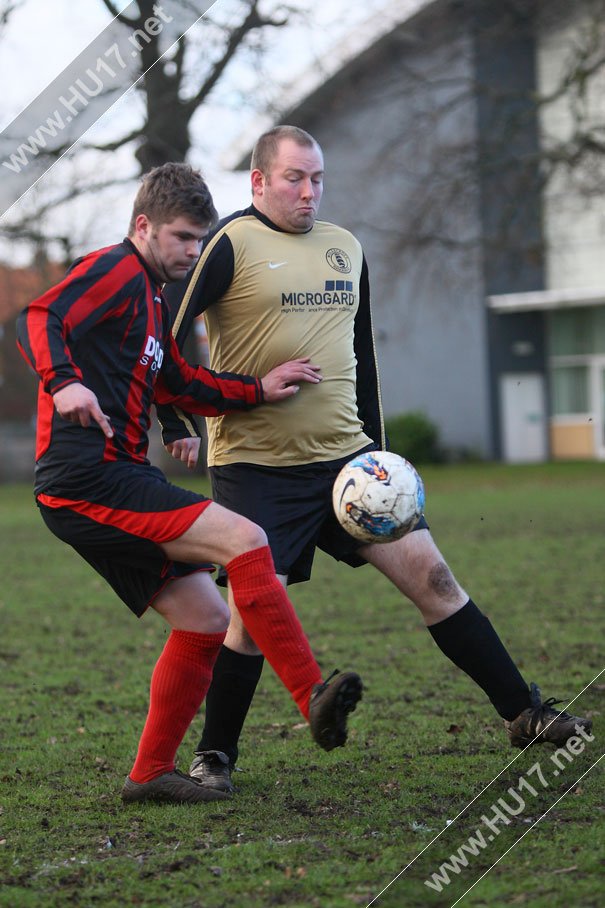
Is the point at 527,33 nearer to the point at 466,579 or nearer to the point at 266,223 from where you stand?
the point at 466,579

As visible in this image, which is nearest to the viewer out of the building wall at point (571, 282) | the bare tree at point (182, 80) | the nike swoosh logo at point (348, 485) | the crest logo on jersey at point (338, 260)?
the nike swoosh logo at point (348, 485)

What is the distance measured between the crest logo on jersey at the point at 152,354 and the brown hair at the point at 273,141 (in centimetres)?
87

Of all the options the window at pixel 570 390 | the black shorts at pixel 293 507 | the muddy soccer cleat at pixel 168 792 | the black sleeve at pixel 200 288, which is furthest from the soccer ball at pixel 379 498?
the window at pixel 570 390

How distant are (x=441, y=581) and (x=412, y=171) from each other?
70.7ft

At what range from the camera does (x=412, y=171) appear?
2506 cm

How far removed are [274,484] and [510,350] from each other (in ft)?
102

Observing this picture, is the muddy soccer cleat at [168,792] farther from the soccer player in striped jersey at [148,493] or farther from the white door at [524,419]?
the white door at [524,419]

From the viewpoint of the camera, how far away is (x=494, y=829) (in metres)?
3.69

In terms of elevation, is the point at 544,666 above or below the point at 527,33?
below

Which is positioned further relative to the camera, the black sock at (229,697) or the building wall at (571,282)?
the building wall at (571,282)

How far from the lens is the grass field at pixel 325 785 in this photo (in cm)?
328

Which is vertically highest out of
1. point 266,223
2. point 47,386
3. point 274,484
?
point 266,223

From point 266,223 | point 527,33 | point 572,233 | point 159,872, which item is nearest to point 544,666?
point 266,223

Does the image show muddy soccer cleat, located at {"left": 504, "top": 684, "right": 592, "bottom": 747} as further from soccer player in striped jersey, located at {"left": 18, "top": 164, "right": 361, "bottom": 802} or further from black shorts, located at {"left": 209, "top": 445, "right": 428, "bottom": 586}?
soccer player in striped jersey, located at {"left": 18, "top": 164, "right": 361, "bottom": 802}
